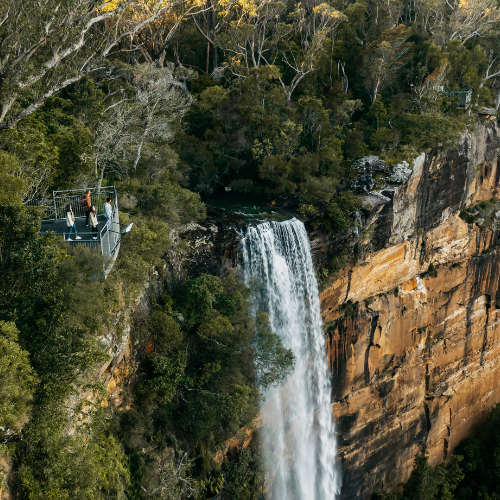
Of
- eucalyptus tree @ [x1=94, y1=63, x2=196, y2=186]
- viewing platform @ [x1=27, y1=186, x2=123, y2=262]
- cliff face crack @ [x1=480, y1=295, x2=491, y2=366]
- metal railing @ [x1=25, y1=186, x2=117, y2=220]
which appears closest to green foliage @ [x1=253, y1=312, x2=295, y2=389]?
viewing platform @ [x1=27, y1=186, x2=123, y2=262]

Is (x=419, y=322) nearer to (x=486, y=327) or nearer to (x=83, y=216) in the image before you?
(x=486, y=327)

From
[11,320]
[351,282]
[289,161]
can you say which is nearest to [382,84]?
[289,161]

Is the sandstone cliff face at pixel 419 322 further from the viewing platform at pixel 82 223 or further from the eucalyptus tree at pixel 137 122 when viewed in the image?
the viewing platform at pixel 82 223

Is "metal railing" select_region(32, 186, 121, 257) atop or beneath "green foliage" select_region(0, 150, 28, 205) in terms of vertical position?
beneath

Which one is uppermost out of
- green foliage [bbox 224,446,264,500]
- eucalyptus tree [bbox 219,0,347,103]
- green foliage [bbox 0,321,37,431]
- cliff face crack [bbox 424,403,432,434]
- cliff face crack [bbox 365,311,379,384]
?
eucalyptus tree [bbox 219,0,347,103]

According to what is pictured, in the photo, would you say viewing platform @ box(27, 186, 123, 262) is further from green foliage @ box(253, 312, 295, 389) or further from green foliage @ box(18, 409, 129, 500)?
green foliage @ box(253, 312, 295, 389)

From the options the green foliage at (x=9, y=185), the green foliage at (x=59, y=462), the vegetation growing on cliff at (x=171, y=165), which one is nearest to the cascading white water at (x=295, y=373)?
the vegetation growing on cliff at (x=171, y=165)
